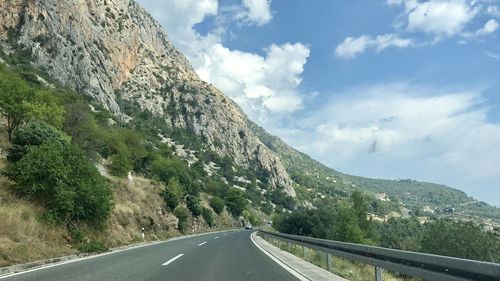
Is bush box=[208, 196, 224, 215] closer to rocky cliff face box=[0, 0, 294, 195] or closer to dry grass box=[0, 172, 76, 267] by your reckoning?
rocky cliff face box=[0, 0, 294, 195]

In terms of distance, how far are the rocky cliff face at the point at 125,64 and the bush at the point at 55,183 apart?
68710 mm

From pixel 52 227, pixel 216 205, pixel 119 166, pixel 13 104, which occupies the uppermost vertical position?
pixel 13 104

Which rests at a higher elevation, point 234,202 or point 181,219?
point 234,202

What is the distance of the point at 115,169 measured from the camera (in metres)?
46.2

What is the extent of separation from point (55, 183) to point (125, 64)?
10639 centimetres

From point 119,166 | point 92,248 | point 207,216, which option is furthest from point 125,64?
point 92,248

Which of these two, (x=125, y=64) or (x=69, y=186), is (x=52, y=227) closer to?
(x=69, y=186)

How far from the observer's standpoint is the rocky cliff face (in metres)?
88.4

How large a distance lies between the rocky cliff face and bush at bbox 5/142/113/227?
Answer: 68710 mm

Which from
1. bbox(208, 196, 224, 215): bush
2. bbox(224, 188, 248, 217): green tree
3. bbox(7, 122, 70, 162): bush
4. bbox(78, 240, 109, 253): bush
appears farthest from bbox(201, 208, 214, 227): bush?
bbox(78, 240, 109, 253): bush

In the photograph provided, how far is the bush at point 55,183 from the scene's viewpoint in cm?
2100

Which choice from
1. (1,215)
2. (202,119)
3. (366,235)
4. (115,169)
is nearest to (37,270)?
(1,215)

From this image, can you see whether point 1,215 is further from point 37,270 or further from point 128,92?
point 128,92

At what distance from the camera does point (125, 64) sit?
123 meters
